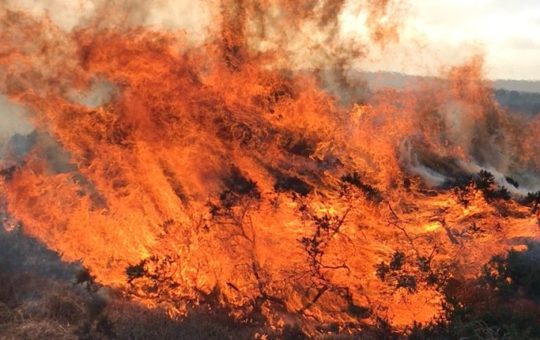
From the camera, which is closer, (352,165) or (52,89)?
(352,165)

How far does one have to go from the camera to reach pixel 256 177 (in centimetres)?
1228

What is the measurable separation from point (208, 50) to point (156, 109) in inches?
68.7

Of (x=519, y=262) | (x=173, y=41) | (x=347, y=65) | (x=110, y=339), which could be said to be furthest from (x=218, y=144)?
(x=519, y=262)

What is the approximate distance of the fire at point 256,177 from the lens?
11602 mm

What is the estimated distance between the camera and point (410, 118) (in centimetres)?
1274

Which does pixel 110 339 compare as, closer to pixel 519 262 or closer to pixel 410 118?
pixel 410 118

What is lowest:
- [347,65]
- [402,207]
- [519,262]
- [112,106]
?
[519,262]

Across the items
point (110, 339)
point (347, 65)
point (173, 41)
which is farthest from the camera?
point (347, 65)

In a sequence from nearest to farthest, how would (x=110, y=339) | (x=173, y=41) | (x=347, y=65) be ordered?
(x=110, y=339) → (x=173, y=41) → (x=347, y=65)

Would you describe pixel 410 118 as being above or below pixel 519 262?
above

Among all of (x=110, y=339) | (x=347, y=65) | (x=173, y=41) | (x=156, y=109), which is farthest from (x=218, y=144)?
(x=110, y=339)

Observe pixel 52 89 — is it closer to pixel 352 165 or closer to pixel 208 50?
pixel 208 50

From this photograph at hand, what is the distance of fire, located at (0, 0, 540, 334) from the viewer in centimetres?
1160

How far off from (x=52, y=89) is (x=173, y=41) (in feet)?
10.1
